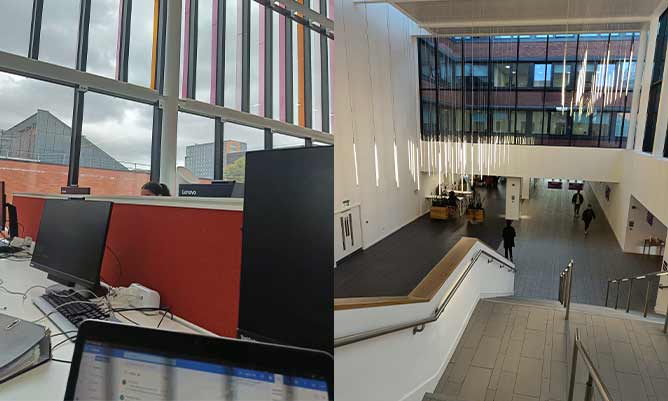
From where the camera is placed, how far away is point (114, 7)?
6090mm

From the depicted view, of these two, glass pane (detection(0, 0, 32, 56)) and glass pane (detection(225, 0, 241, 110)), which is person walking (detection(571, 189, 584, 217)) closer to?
glass pane (detection(0, 0, 32, 56))

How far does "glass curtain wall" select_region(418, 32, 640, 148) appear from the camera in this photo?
0.94 meters

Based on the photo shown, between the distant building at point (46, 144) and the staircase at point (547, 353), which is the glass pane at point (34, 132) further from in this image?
the staircase at point (547, 353)

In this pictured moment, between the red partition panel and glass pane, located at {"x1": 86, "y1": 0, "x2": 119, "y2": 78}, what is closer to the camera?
the red partition panel

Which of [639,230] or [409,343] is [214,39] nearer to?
[409,343]

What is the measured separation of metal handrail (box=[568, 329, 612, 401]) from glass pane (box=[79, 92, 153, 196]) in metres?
5.46

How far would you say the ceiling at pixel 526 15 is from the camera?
2.92 feet

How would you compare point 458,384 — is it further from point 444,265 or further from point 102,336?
point 102,336

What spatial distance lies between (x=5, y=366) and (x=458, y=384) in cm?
127

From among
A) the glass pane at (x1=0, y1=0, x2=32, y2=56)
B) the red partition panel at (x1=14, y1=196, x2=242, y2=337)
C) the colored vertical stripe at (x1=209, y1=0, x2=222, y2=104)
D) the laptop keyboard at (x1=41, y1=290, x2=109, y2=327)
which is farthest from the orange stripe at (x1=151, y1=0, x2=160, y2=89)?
the laptop keyboard at (x1=41, y1=290, x2=109, y2=327)

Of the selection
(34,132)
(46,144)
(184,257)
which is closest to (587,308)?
(184,257)

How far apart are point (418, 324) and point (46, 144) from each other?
6.23 metres

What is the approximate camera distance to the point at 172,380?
2.45ft

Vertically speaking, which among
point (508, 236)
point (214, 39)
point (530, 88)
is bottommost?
point (508, 236)
